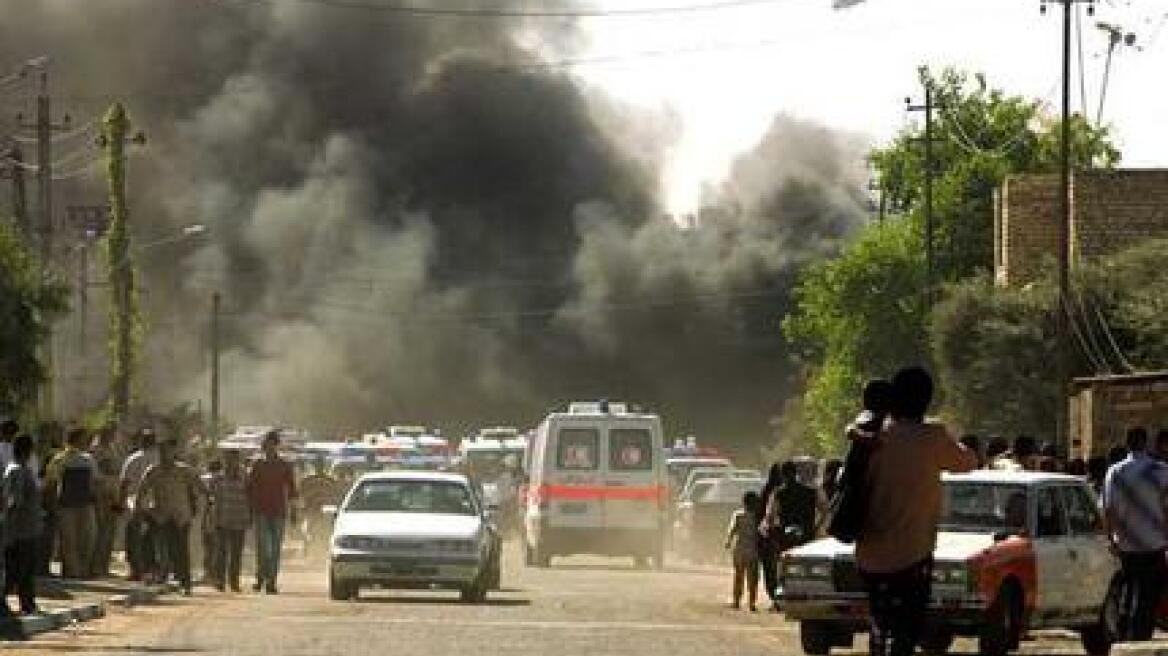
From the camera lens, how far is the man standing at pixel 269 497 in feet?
129

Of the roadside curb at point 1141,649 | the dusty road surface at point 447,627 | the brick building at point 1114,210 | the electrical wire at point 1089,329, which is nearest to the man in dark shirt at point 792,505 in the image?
the dusty road surface at point 447,627

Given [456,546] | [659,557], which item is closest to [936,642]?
[456,546]

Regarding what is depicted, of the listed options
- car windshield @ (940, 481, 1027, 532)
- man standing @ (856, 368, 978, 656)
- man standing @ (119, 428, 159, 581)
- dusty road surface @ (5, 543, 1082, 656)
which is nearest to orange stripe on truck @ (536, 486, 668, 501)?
dusty road surface @ (5, 543, 1082, 656)

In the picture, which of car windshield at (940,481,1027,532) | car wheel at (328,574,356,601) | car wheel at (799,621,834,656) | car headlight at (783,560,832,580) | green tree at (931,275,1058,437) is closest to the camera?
car headlight at (783,560,832,580)

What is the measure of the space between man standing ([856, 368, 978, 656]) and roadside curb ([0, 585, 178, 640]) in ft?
36.6

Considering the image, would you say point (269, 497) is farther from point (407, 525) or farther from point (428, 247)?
point (428, 247)

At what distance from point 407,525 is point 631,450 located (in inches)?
554

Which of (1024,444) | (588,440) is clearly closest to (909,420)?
(1024,444)

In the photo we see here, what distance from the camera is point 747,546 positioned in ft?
116

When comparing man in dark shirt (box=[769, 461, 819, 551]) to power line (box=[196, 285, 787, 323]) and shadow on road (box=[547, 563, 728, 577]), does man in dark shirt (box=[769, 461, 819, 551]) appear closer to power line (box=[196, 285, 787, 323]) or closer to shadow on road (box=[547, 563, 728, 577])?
shadow on road (box=[547, 563, 728, 577])

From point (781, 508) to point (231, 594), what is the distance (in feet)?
26.7

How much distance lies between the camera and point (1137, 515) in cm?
2488

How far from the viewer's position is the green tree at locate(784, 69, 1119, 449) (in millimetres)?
95938

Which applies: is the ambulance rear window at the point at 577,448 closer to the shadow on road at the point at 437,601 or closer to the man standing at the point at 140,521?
the man standing at the point at 140,521
